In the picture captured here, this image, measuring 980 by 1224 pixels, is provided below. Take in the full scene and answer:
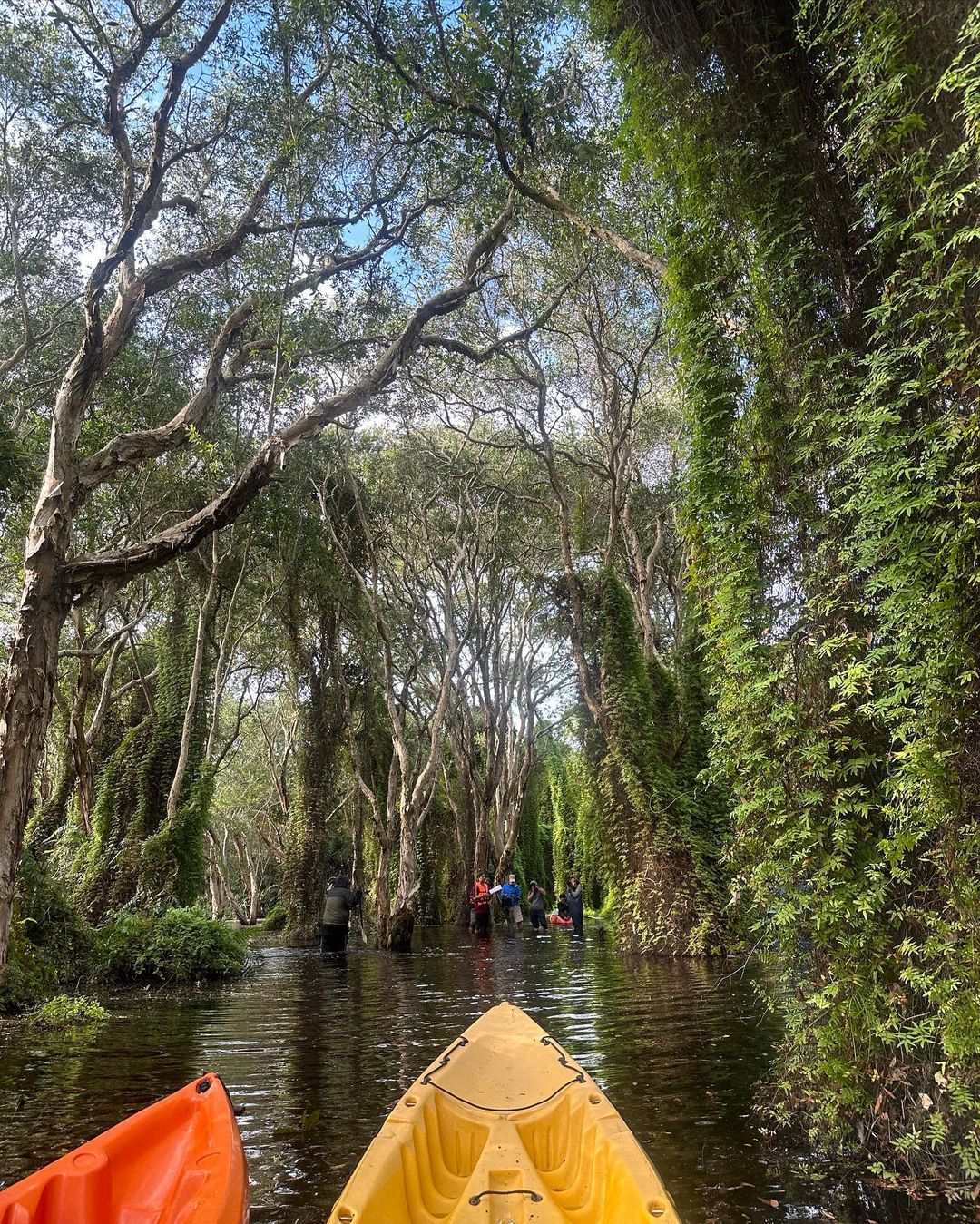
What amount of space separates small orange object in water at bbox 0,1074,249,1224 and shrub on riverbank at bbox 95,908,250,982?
394 inches

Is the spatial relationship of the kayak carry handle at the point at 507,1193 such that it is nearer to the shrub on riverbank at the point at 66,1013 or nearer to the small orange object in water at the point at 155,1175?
the small orange object in water at the point at 155,1175

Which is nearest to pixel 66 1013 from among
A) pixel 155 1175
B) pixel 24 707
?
pixel 24 707

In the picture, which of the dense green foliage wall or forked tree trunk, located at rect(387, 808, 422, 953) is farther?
forked tree trunk, located at rect(387, 808, 422, 953)

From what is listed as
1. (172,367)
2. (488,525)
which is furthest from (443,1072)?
(488,525)

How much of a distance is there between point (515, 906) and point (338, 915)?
31.7 ft

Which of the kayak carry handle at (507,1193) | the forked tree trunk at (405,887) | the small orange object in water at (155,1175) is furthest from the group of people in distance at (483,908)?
the kayak carry handle at (507,1193)

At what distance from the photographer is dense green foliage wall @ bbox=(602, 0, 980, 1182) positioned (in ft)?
12.5

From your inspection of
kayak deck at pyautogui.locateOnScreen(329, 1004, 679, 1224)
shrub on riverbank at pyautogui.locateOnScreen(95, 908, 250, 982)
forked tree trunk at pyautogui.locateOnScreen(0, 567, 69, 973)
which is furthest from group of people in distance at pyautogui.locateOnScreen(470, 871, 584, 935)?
kayak deck at pyautogui.locateOnScreen(329, 1004, 679, 1224)

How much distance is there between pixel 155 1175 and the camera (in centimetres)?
345

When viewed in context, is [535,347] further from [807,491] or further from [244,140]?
[807,491]

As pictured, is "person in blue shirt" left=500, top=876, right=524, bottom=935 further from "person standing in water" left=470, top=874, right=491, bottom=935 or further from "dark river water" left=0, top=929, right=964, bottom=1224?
"dark river water" left=0, top=929, right=964, bottom=1224

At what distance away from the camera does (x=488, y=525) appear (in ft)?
73.9

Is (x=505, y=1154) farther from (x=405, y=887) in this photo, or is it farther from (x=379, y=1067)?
(x=405, y=887)

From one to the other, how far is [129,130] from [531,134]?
5511 mm
